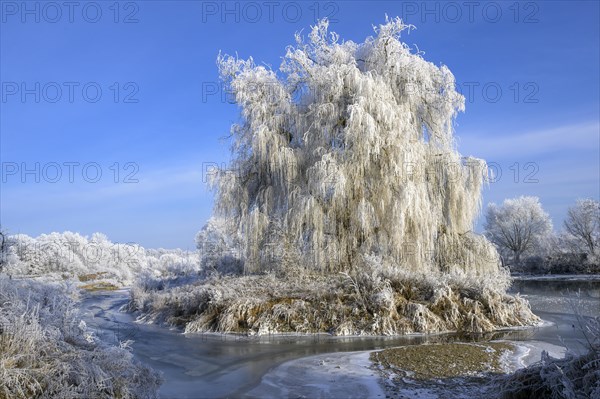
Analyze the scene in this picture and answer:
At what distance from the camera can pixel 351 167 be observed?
15.9 meters

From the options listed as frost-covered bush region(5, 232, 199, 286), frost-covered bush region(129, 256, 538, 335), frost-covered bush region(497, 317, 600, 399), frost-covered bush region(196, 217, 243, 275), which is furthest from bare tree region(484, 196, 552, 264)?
frost-covered bush region(497, 317, 600, 399)

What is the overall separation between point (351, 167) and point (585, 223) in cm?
3441

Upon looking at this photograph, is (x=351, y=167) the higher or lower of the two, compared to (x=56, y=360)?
higher

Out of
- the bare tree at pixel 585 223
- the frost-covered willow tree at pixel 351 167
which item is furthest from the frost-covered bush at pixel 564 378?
the bare tree at pixel 585 223

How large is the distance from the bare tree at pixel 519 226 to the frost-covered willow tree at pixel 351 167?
30.7 m

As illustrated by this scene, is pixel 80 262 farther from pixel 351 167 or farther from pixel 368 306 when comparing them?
pixel 368 306

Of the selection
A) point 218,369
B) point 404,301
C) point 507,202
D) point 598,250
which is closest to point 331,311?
point 404,301

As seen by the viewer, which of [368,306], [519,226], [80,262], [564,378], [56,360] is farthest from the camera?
[519,226]

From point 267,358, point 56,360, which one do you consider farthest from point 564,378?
point 267,358

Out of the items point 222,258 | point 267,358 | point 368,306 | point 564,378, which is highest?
point 222,258

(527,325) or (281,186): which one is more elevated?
(281,186)

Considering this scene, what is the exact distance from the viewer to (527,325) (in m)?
12.4

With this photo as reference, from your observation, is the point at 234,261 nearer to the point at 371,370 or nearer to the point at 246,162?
the point at 246,162

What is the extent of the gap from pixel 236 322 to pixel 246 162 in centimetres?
741
